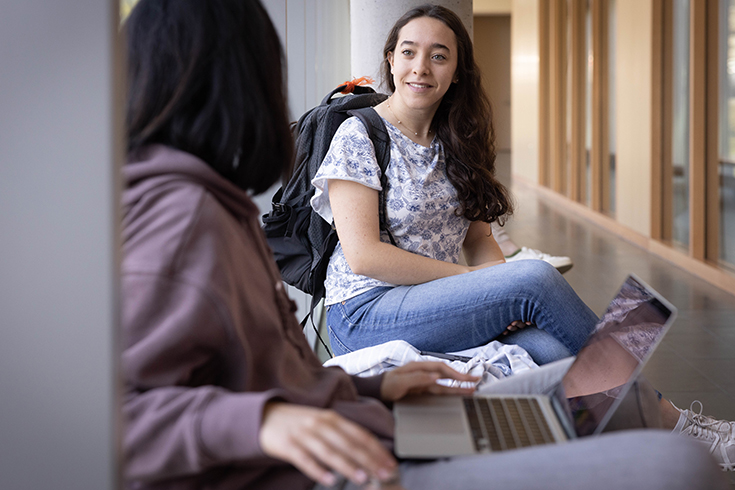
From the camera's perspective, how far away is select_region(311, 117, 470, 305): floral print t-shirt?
6.77 ft

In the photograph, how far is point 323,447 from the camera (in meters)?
0.82

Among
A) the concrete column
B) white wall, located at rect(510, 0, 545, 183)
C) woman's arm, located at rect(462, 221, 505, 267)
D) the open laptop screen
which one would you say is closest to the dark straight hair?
the open laptop screen

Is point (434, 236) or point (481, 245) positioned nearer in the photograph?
point (434, 236)

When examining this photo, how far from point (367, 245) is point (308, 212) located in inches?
13.2

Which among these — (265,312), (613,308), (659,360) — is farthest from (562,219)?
(265,312)

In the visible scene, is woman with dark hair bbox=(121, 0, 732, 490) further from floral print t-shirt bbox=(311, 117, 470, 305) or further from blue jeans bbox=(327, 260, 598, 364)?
floral print t-shirt bbox=(311, 117, 470, 305)

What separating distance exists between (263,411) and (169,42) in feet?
1.59

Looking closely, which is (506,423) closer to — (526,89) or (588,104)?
(588,104)

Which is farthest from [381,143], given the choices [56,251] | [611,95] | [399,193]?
[611,95]

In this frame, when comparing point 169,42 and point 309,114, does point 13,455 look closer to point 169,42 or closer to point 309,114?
point 169,42

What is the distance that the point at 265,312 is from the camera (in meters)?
0.98

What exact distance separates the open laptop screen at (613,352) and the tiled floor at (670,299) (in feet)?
4.80

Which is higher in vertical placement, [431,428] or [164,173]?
[164,173]

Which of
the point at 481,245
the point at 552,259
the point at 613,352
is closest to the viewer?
the point at 613,352
